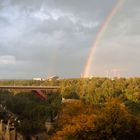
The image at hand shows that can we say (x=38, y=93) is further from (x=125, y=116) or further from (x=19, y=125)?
(x=125, y=116)

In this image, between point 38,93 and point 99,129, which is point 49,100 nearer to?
point 38,93

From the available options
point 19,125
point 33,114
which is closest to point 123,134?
point 19,125

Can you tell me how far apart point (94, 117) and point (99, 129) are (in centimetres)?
118

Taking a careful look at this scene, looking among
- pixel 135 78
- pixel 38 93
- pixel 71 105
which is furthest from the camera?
pixel 135 78

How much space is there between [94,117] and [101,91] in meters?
42.3

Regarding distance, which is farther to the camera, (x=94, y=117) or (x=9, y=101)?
(x=9, y=101)

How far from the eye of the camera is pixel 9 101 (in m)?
65.9

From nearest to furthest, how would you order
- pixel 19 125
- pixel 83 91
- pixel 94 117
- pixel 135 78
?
1. pixel 94 117
2. pixel 19 125
3. pixel 83 91
4. pixel 135 78

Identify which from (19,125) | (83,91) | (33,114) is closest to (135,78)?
(83,91)

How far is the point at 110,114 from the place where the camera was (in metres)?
23.6

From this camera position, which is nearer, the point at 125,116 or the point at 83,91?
the point at 125,116

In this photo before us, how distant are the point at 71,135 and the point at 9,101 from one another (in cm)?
4349

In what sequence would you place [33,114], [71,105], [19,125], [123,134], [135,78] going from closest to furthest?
[123,134] → [71,105] → [19,125] → [33,114] → [135,78]

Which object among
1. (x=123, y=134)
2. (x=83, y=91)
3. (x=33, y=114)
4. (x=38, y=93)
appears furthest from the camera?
(x=38, y=93)
